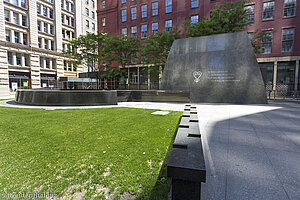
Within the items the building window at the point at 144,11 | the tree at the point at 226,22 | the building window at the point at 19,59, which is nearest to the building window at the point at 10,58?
the building window at the point at 19,59

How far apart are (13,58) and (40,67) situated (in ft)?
18.7

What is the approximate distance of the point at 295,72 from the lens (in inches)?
958

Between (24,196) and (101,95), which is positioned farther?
(101,95)

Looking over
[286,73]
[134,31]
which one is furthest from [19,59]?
[286,73]

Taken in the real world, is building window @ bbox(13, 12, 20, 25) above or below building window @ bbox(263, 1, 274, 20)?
above

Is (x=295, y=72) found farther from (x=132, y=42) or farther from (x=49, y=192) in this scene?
(x=49, y=192)

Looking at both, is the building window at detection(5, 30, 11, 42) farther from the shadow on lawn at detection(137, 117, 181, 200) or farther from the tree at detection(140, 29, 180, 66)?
the shadow on lawn at detection(137, 117, 181, 200)

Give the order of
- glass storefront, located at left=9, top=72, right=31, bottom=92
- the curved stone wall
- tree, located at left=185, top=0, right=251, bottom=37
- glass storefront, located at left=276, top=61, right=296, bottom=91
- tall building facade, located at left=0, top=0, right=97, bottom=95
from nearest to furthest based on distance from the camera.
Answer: the curved stone wall → tree, located at left=185, top=0, right=251, bottom=37 → glass storefront, located at left=276, top=61, right=296, bottom=91 → tall building facade, located at left=0, top=0, right=97, bottom=95 → glass storefront, located at left=9, top=72, right=31, bottom=92

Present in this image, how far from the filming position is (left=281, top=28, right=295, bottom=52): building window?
957 inches

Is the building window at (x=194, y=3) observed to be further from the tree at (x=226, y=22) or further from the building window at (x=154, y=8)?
the tree at (x=226, y=22)

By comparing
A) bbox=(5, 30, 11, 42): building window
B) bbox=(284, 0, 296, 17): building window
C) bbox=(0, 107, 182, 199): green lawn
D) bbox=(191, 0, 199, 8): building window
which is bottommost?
bbox=(0, 107, 182, 199): green lawn

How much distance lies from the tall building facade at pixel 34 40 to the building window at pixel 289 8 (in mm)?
34760

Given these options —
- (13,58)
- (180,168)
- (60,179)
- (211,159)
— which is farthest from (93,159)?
(13,58)

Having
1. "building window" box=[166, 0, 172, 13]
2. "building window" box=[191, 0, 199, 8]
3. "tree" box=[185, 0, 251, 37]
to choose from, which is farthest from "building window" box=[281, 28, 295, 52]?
"building window" box=[166, 0, 172, 13]
